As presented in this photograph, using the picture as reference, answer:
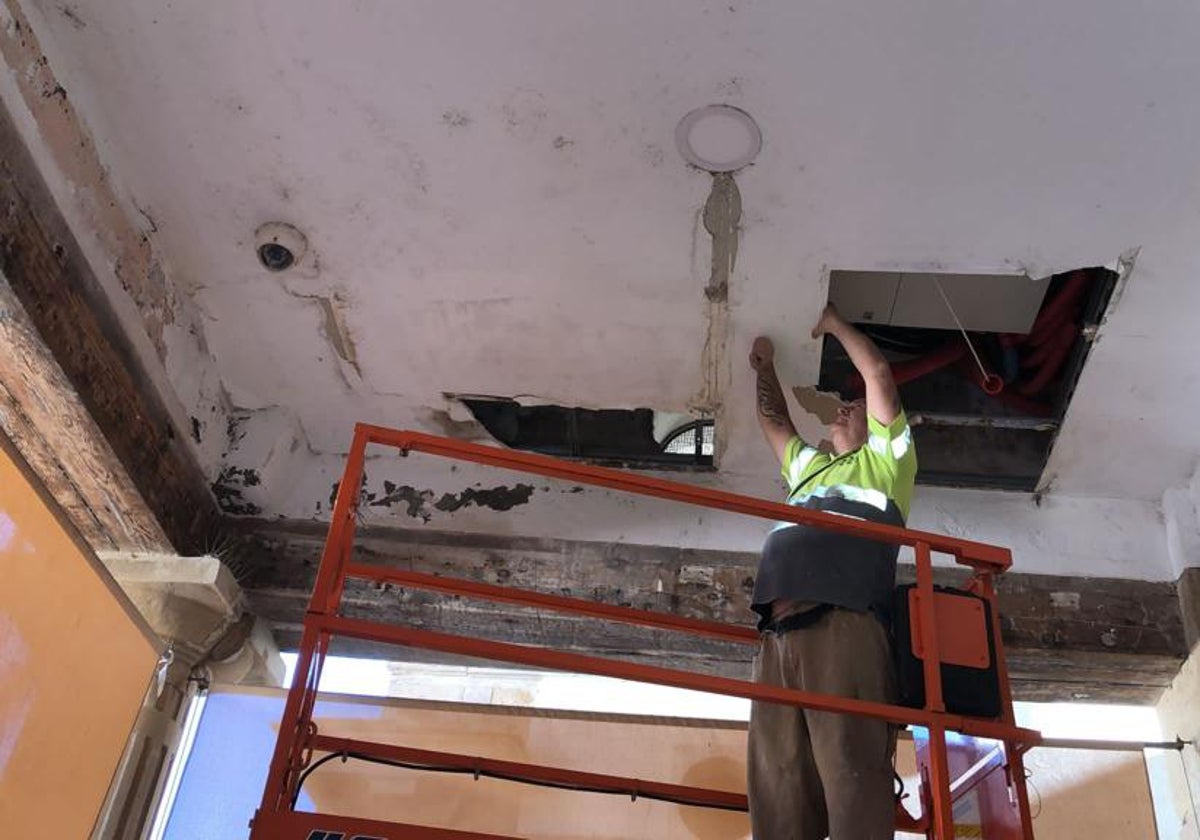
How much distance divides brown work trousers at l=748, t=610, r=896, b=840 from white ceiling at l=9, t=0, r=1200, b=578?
140cm

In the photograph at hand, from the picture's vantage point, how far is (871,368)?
348cm

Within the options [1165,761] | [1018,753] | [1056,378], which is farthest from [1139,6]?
[1165,761]

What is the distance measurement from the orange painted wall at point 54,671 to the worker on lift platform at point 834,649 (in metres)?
2.34

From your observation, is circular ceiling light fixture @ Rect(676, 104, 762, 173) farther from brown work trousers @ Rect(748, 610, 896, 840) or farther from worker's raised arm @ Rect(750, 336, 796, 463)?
brown work trousers @ Rect(748, 610, 896, 840)

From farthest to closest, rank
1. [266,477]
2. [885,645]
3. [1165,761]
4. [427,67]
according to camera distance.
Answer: [266,477]
[1165,761]
[427,67]
[885,645]

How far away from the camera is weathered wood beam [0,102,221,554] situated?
3.14 m

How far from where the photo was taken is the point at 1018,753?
2.67 meters

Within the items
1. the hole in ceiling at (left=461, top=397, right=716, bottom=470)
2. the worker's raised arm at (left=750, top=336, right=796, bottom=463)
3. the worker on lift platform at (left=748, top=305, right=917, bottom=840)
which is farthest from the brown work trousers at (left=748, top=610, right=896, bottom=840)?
the hole in ceiling at (left=461, top=397, right=716, bottom=470)

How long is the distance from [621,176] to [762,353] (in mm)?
919

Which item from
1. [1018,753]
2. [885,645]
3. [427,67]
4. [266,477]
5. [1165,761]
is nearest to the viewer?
[1018,753]

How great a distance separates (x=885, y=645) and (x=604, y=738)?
5.07ft

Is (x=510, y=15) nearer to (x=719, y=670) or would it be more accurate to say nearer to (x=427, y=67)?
(x=427, y=67)

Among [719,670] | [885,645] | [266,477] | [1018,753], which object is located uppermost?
[266,477]

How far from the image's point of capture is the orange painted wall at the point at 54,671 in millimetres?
3422
